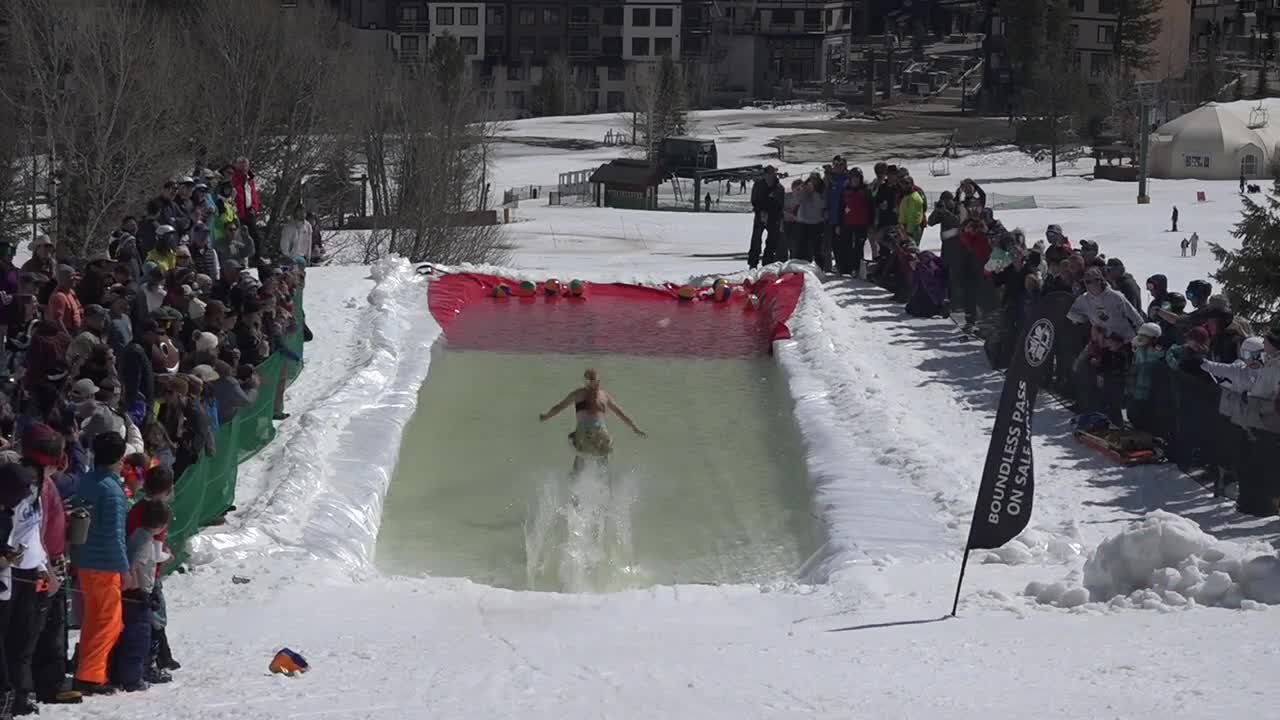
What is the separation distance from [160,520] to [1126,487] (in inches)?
364

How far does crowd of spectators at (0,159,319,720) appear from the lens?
9.60 m

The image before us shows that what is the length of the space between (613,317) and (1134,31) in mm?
78625

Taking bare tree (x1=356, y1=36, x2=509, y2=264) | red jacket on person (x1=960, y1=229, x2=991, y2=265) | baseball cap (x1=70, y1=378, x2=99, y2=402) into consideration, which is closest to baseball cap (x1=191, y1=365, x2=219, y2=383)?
baseball cap (x1=70, y1=378, x2=99, y2=402)

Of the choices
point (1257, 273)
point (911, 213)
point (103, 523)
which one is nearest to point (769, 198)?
point (911, 213)

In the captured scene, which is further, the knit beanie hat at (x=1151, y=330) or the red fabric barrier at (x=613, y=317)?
the red fabric barrier at (x=613, y=317)

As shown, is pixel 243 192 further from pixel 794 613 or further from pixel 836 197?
pixel 794 613

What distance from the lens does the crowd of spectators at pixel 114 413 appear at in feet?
31.5

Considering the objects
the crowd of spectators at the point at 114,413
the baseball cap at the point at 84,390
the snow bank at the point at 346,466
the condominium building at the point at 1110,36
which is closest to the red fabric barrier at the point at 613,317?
the snow bank at the point at 346,466

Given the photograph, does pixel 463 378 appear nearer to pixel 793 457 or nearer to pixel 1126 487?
pixel 793 457

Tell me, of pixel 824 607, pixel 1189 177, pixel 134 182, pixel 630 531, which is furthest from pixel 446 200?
pixel 1189 177

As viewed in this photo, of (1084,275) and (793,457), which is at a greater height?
(1084,275)

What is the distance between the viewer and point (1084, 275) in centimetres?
1873

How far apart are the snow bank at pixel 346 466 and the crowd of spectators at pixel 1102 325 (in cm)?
612

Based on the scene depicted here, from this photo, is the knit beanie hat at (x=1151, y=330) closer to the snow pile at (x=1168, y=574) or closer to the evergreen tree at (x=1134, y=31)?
the snow pile at (x=1168, y=574)
